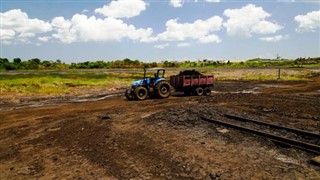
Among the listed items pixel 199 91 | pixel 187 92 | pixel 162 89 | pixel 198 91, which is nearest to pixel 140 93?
pixel 162 89

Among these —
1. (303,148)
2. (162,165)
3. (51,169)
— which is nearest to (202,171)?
(162,165)

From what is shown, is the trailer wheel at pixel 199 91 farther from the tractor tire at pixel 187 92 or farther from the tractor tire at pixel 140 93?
the tractor tire at pixel 140 93

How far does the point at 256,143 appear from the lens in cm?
1067

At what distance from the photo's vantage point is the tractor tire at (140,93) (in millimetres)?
22406

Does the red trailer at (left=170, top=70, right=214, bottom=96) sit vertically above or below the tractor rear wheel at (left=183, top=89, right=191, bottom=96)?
above

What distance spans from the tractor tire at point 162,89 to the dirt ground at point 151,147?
6.07 meters

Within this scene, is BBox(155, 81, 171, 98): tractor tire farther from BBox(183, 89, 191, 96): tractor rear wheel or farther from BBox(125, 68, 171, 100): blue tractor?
BBox(183, 89, 191, 96): tractor rear wheel

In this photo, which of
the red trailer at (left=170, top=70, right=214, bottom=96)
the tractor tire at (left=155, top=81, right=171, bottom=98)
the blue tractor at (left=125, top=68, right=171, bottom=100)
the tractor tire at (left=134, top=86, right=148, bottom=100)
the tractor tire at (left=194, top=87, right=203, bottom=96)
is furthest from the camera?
the tractor tire at (left=194, top=87, right=203, bottom=96)

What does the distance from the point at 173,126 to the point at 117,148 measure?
311cm

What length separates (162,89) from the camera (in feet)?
75.8

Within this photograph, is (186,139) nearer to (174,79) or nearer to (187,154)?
(187,154)

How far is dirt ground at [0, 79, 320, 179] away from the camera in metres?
8.58

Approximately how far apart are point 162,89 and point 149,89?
2.87ft

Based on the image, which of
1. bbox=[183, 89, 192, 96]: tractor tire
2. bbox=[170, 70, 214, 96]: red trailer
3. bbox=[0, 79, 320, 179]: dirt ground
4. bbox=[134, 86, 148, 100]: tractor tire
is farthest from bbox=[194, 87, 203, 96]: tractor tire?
bbox=[0, 79, 320, 179]: dirt ground
